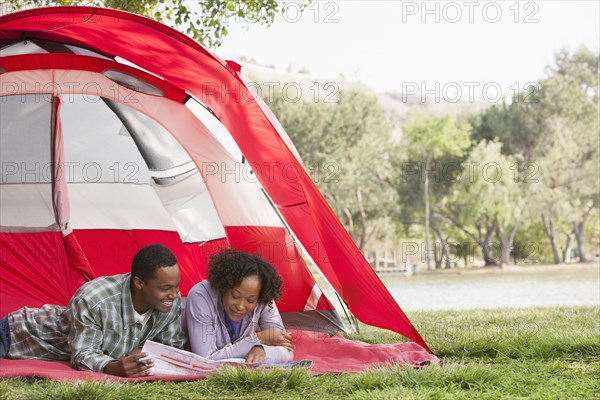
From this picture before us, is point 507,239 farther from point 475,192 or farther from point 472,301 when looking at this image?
point 472,301

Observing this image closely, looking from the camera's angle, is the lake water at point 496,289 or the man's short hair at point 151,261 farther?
the lake water at point 496,289

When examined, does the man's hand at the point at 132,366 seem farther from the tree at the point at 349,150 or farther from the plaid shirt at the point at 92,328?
the tree at the point at 349,150

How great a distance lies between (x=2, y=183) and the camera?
4.75 metres

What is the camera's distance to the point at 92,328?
10.1 ft

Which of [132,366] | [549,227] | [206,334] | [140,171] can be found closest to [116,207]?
[140,171]

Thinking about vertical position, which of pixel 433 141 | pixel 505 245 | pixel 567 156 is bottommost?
pixel 505 245

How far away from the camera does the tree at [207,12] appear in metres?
6.50

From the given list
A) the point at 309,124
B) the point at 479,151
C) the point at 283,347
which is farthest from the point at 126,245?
the point at 479,151

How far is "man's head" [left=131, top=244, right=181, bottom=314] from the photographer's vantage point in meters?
3.00

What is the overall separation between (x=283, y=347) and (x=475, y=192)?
68.0 feet

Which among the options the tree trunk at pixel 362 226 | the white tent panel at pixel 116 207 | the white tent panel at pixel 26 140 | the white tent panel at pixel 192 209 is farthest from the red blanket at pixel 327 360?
the tree trunk at pixel 362 226

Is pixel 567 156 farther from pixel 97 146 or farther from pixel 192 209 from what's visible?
pixel 97 146

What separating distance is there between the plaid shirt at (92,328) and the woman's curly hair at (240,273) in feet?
0.78

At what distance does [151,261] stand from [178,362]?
1.41 ft
